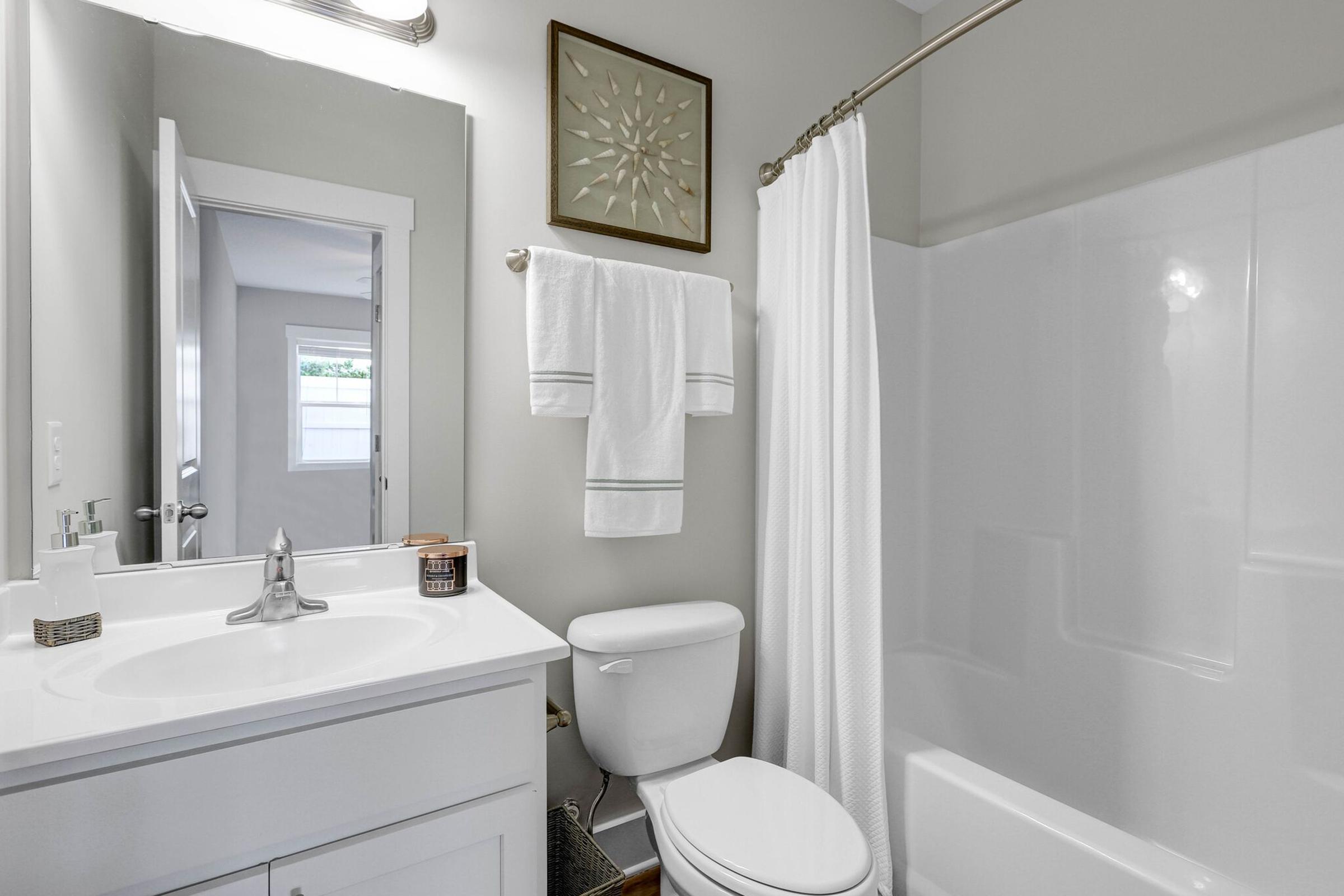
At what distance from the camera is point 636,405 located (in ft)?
5.13

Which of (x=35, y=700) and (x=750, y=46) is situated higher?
(x=750, y=46)

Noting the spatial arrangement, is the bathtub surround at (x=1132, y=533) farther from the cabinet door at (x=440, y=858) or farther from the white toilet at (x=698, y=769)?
the cabinet door at (x=440, y=858)

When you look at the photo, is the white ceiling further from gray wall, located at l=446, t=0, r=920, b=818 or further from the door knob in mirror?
the door knob in mirror

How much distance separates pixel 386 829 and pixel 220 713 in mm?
285

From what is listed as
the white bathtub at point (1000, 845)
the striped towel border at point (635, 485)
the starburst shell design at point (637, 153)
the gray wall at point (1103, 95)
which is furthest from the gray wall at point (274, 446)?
the gray wall at point (1103, 95)

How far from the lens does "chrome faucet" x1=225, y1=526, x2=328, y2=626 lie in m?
1.13

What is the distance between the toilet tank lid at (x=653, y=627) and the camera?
1412 millimetres

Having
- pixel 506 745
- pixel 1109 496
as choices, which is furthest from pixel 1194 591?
pixel 506 745

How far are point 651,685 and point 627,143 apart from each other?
1.33m

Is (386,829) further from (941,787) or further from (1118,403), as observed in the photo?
(1118,403)

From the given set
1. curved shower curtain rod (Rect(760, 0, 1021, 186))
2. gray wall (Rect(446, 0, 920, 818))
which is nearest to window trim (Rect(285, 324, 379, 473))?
gray wall (Rect(446, 0, 920, 818))

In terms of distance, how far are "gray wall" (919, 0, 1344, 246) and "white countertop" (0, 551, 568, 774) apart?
188 centimetres

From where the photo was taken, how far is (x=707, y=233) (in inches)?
69.6

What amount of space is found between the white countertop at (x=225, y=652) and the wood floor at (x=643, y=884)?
0.83 metres
